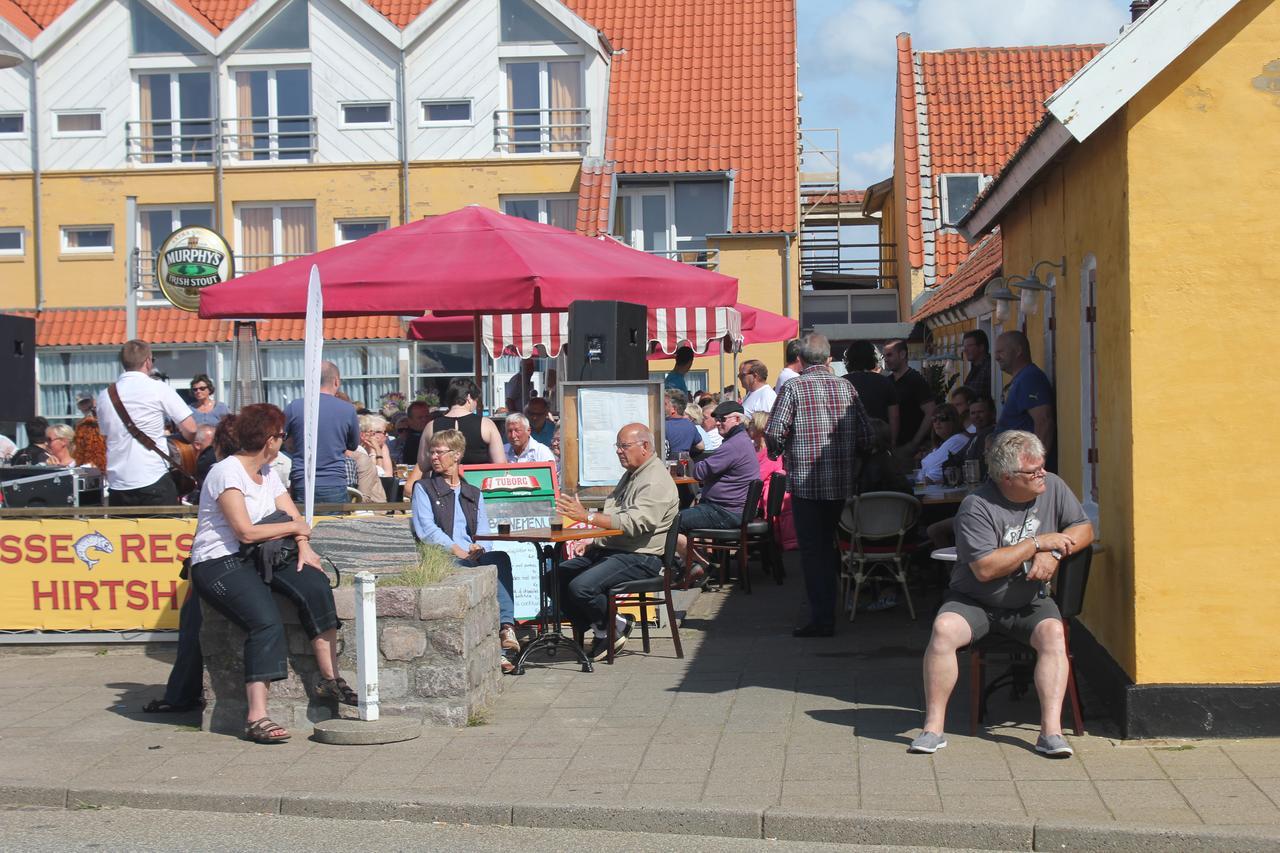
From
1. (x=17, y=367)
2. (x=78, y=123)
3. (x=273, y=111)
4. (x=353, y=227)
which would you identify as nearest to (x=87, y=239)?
(x=78, y=123)

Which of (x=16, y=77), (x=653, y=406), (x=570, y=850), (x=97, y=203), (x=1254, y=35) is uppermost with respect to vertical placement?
(x=16, y=77)

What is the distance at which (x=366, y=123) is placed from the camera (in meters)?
30.6

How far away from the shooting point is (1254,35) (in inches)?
273

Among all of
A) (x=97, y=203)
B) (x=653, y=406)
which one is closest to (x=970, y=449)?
(x=653, y=406)

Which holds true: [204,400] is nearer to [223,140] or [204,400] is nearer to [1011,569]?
[1011,569]

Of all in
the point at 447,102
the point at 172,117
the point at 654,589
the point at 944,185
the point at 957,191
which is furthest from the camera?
the point at 172,117

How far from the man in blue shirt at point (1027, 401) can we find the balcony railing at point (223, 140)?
23.5 m

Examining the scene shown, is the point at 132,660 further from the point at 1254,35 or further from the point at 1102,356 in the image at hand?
the point at 1254,35

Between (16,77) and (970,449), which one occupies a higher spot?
(16,77)

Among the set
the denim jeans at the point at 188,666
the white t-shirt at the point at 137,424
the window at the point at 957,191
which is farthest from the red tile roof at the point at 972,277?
the denim jeans at the point at 188,666

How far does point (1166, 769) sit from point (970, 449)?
4.54 m

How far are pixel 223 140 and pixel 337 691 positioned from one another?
81.5ft

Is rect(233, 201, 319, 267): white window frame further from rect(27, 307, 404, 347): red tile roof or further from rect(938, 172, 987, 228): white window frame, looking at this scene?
rect(938, 172, 987, 228): white window frame

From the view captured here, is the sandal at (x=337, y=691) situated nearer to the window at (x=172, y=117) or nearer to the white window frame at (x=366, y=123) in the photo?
the white window frame at (x=366, y=123)
